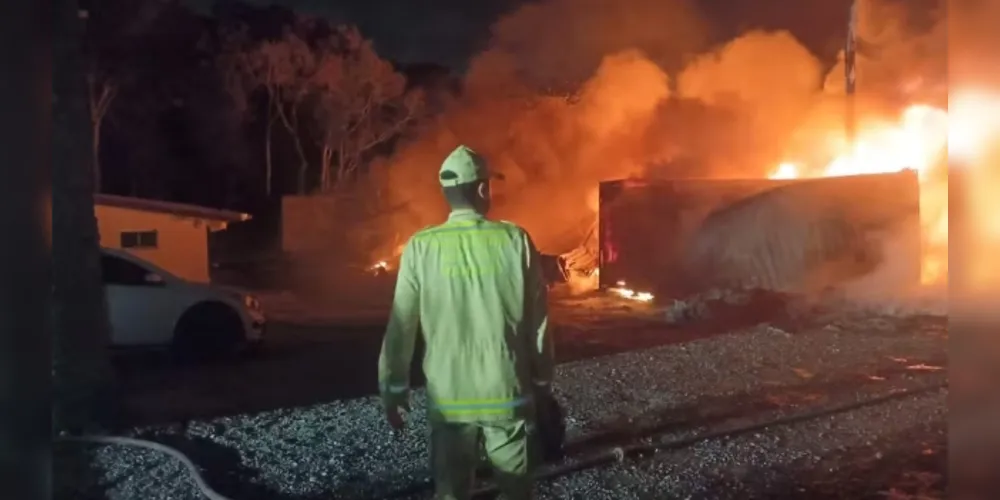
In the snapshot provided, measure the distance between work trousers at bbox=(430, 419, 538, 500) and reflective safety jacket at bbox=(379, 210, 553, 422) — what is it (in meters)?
0.08

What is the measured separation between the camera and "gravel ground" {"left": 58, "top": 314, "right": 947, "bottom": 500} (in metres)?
6.86

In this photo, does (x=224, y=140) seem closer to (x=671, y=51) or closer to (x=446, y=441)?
(x=671, y=51)

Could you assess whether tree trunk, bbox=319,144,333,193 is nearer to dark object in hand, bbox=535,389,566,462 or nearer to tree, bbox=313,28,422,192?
tree, bbox=313,28,422,192

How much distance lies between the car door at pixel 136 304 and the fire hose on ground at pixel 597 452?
12.3 feet

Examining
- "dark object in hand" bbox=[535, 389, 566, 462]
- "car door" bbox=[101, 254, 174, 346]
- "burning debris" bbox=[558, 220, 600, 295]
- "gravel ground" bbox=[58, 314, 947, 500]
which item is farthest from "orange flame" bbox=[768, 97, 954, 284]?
"dark object in hand" bbox=[535, 389, 566, 462]

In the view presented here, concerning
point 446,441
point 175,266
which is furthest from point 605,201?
point 446,441

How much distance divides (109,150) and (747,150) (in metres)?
17.5

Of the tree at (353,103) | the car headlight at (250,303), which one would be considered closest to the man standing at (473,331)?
the car headlight at (250,303)

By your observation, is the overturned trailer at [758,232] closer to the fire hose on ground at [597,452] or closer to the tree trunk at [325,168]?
the fire hose on ground at [597,452]

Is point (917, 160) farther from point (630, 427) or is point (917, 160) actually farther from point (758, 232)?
point (630, 427)

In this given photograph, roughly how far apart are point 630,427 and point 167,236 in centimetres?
1405

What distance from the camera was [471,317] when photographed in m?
4.46

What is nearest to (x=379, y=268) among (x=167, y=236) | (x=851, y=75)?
(x=167, y=236)

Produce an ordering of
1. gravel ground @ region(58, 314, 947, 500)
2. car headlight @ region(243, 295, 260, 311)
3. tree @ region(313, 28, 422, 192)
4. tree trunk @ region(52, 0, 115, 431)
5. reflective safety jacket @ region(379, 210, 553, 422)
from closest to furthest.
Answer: reflective safety jacket @ region(379, 210, 553, 422) → gravel ground @ region(58, 314, 947, 500) → tree trunk @ region(52, 0, 115, 431) → car headlight @ region(243, 295, 260, 311) → tree @ region(313, 28, 422, 192)
